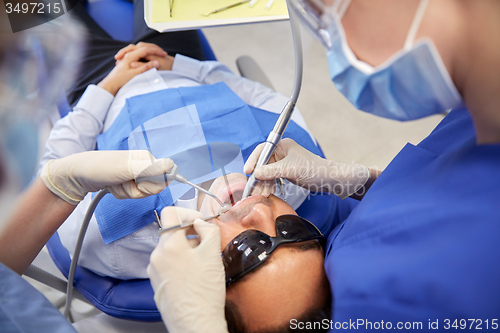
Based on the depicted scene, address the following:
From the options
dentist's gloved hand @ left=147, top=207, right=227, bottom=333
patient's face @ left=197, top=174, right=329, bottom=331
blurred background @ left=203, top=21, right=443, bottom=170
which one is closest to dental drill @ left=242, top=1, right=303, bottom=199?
patient's face @ left=197, top=174, right=329, bottom=331

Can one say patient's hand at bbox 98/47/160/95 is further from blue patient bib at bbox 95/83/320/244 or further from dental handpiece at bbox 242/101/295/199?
dental handpiece at bbox 242/101/295/199

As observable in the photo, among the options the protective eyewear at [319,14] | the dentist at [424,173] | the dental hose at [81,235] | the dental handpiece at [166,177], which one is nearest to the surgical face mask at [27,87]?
the dental hose at [81,235]

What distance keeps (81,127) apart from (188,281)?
2.64 feet

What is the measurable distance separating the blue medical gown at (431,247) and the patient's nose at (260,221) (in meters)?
0.17

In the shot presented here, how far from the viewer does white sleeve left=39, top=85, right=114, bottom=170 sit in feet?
3.63

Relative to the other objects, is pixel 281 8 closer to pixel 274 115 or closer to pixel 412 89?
pixel 274 115

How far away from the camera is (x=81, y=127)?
3.80ft

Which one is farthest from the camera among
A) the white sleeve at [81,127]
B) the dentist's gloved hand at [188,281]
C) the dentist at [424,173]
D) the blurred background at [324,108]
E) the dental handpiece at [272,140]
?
the blurred background at [324,108]

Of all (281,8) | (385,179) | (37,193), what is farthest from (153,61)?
(385,179)

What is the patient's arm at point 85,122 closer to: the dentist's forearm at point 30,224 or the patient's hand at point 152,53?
the patient's hand at point 152,53

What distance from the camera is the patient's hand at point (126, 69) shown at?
4.22 feet

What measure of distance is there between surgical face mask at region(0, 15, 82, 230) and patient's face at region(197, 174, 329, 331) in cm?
60

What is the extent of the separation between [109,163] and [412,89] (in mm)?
729

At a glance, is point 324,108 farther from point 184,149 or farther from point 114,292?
point 114,292
